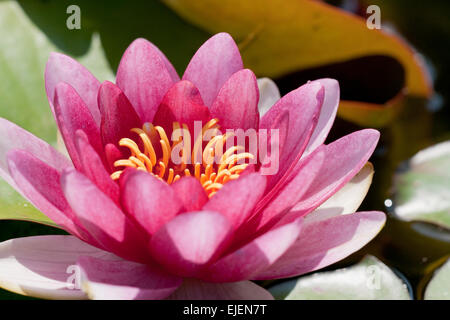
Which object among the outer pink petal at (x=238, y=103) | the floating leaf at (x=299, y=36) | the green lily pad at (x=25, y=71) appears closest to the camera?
the outer pink petal at (x=238, y=103)

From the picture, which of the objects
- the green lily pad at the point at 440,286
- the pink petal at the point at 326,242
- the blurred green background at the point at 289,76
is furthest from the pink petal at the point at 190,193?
the green lily pad at the point at 440,286

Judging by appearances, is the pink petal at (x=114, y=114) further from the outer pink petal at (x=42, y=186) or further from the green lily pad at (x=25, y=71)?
the green lily pad at (x=25, y=71)

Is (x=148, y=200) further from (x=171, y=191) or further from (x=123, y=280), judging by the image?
(x=123, y=280)

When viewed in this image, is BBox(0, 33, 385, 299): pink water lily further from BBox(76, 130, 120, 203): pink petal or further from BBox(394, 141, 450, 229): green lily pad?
BBox(394, 141, 450, 229): green lily pad

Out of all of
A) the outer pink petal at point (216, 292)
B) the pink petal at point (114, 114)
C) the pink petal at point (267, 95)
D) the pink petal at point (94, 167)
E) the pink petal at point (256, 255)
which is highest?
the pink petal at point (267, 95)

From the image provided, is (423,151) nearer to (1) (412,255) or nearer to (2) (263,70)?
(1) (412,255)

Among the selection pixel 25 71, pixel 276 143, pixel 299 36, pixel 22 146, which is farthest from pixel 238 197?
pixel 299 36
